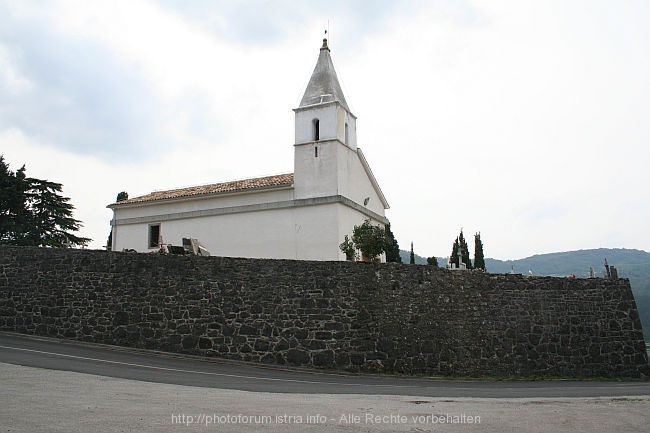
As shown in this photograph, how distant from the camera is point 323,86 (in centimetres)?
2914

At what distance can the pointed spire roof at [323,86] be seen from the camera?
28609 mm

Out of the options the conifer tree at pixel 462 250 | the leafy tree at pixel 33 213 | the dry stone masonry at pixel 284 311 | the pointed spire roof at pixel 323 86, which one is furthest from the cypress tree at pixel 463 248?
the leafy tree at pixel 33 213

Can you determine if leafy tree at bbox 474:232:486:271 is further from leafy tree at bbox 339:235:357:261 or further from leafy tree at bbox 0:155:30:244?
leafy tree at bbox 0:155:30:244

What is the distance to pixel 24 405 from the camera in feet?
27.8

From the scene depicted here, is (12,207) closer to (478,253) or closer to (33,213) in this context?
(33,213)

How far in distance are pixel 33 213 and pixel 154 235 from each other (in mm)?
14965

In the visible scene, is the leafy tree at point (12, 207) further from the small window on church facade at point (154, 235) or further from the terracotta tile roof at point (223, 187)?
the small window on church facade at point (154, 235)

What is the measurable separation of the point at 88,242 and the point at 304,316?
30.8 m

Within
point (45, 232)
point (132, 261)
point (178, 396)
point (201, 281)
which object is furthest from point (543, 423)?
point (45, 232)

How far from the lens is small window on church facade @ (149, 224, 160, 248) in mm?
30922

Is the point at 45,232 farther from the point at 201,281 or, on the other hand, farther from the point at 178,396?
the point at 178,396

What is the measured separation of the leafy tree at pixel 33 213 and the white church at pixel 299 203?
42.8 feet

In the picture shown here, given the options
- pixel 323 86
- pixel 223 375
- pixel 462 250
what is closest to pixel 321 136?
pixel 323 86

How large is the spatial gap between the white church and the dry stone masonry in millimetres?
7784
